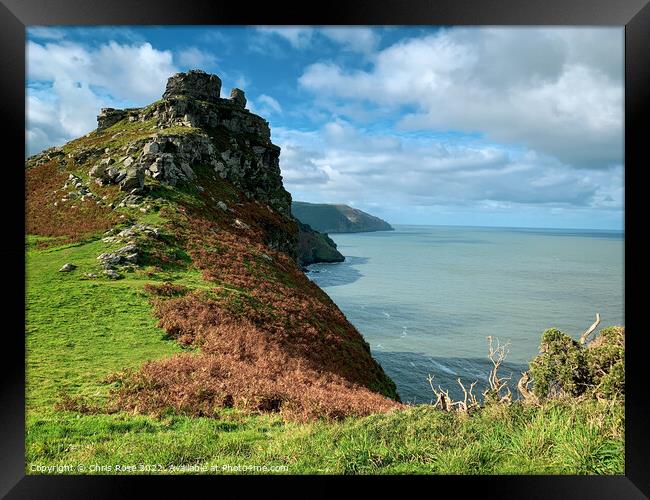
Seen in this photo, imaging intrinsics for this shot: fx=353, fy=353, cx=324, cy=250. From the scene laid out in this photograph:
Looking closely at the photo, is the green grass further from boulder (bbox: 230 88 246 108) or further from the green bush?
boulder (bbox: 230 88 246 108)

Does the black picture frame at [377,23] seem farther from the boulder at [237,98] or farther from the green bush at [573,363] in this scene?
the boulder at [237,98]

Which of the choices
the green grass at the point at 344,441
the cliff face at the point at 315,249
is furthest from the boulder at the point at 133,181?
the cliff face at the point at 315,249

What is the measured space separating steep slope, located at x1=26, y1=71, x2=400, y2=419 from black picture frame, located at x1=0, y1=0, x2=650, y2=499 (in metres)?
1.91

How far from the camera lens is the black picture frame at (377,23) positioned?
7102 millimetres

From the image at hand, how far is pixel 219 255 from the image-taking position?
18.9m

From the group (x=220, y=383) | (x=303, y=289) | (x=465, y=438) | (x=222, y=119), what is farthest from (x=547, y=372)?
(x=222, y=119)

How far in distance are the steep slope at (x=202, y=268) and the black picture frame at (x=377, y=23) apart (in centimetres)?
191

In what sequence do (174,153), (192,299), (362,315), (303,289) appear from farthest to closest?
(362,315) < (174,153) < (303,289) < (192,299)

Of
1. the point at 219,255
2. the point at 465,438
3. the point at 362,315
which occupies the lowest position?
the point at 362,315

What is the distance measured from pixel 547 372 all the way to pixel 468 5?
981cm

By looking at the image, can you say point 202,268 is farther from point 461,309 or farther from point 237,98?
Result: point 461,309

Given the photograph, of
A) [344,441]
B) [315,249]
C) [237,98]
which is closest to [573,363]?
[344,441]

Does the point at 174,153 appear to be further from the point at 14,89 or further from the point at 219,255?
the point at 14,89

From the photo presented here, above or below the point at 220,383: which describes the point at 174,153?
above
